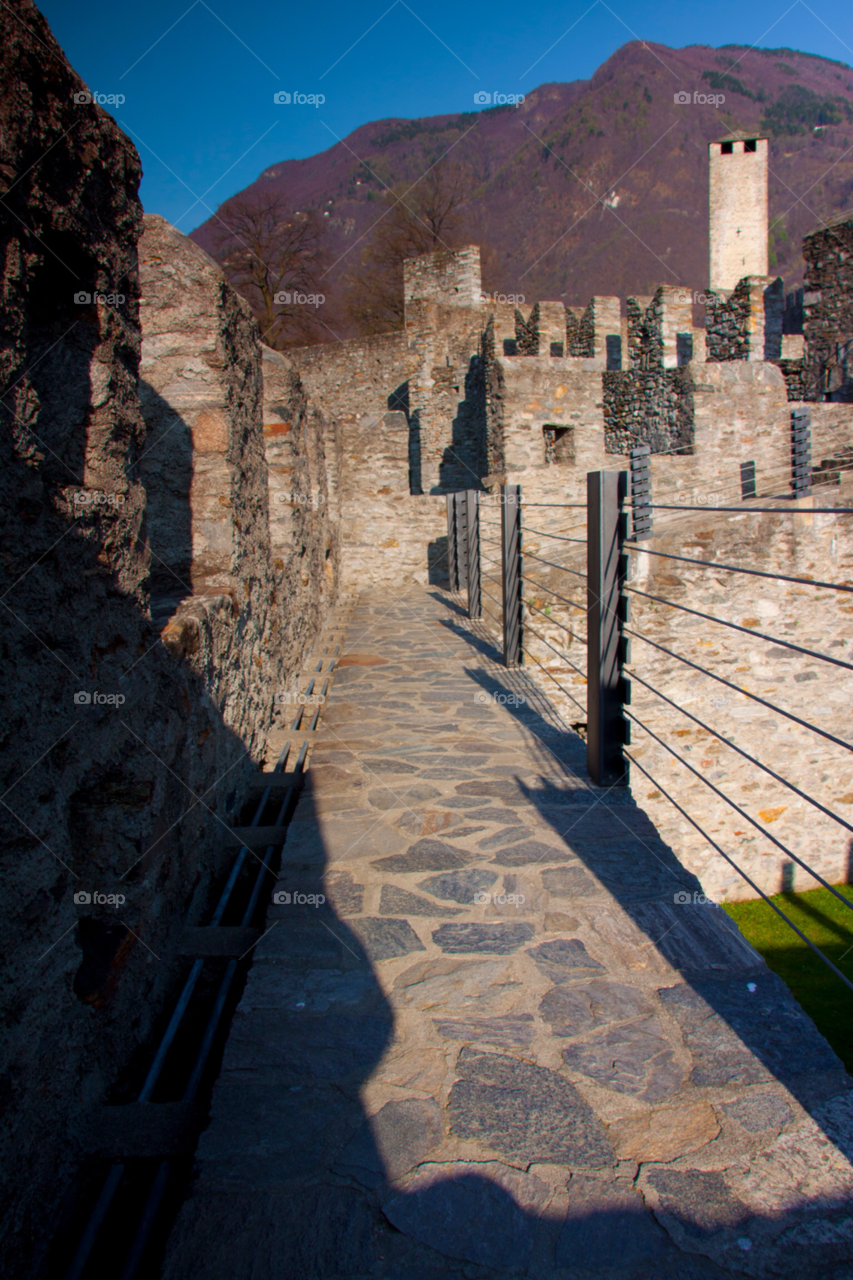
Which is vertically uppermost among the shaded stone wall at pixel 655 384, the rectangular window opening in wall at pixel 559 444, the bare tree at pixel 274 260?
the bare tree at pixel 274 260

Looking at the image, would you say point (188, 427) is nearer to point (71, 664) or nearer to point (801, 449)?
point (71, 664)

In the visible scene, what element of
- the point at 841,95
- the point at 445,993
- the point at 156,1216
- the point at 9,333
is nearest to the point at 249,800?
the point at 445,993

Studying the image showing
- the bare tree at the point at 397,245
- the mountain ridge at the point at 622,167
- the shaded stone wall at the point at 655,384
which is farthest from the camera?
the mountain ridge at the point at 622,167

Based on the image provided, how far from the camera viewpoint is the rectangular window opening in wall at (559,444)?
14445mm

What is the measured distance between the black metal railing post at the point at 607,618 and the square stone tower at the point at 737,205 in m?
30.3

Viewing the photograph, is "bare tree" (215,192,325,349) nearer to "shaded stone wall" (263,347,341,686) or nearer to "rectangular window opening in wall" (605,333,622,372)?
"rectangular window opening in wall" (605,333,622,372)

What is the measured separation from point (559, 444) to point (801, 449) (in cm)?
690

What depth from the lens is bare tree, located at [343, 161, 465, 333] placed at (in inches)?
1178

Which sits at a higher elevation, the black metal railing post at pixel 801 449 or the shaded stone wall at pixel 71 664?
the black metal railing post at pixel 801 449

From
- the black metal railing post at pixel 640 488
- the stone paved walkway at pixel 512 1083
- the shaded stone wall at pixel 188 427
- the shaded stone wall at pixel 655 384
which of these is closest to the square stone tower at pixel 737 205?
the shaded stone wall at pixel 655 384

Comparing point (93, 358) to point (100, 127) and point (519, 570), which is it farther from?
point (519, 570)

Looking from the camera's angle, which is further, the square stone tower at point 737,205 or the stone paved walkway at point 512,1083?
the square stone tower at point 737,205

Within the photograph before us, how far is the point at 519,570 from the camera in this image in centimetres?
568

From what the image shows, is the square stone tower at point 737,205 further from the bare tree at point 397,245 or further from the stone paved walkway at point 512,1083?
the stone paved walkway at point 512,1083
